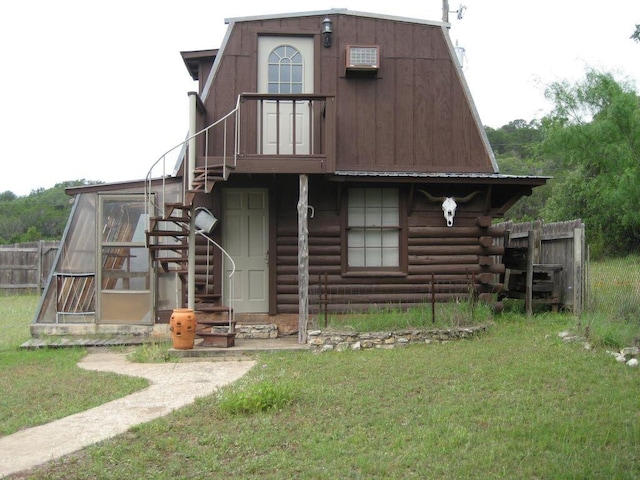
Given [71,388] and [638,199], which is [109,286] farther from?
[638,199]

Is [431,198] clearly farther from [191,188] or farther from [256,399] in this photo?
[256,399]

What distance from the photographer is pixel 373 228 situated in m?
12.3

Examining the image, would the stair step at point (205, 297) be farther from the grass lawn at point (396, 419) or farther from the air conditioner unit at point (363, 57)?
the air conditioner unit at point (363, 57)

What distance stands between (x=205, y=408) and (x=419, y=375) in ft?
8.70

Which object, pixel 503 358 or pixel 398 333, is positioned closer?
pixel 503 358

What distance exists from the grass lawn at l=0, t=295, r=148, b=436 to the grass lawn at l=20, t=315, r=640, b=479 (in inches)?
53.0

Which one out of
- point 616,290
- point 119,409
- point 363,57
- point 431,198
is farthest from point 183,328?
point 616,290

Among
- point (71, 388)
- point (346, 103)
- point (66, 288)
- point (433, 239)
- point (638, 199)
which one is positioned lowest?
point (71, 388)

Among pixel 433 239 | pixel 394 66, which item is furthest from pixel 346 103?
pixel 433 239

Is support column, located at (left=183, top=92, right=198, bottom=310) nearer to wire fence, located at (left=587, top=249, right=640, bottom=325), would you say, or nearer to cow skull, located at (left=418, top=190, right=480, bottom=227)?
cow skull, located at (left=418, top=190, right=480, bottom=227)

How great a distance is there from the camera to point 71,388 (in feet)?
26.1

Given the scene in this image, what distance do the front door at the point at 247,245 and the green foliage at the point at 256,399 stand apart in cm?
540

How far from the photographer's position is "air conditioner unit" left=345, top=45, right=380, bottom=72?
40.2 ft

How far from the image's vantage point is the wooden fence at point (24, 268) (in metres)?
21.3
